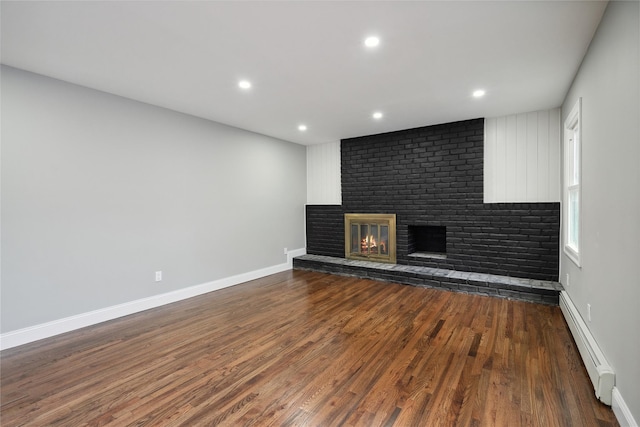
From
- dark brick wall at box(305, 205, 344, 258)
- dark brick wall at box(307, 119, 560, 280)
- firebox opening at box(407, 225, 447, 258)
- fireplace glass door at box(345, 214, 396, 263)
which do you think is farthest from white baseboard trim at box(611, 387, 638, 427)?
dark brick wall at box(305, 205, 344, 258)

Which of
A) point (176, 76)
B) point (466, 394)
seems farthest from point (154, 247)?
point (466, 394)

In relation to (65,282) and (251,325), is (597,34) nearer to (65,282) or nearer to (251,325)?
(251,325)

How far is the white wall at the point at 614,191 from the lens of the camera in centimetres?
148

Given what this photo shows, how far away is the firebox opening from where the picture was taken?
16.6 ft

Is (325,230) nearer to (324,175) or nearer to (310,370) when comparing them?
(324,175)

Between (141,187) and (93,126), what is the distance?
78 cm

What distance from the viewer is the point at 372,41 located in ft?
7.42

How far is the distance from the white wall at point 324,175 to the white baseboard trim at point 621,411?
452cm

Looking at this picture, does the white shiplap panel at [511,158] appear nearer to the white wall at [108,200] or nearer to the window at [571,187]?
the window at [571,187]

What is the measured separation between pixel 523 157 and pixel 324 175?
3336mm

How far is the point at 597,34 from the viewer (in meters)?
2.10

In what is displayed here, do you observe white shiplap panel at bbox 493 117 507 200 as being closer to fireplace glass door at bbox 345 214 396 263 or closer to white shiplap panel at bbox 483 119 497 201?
white shiplap panel at bbox 483 119 497 201

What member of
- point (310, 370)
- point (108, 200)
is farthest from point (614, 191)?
point (108, 200)

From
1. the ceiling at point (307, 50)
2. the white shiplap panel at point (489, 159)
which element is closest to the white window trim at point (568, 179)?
the ceiling at point (307, 50)
